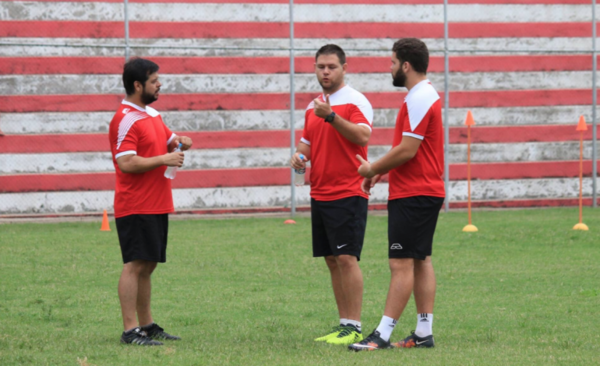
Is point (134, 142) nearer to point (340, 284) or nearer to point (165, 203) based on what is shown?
point (165, 203)

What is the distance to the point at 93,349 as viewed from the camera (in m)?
5.42

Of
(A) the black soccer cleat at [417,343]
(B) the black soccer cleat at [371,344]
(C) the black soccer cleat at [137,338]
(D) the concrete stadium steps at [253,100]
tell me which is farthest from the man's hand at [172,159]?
(D) the concrete stadium steps at [253,100]

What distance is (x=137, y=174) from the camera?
18.8 feet

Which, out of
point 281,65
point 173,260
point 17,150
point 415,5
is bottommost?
point 173,260

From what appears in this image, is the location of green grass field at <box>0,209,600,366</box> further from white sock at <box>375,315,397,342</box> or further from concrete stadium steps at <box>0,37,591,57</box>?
concrete stadium steps at <box>0,37,591,57</box>

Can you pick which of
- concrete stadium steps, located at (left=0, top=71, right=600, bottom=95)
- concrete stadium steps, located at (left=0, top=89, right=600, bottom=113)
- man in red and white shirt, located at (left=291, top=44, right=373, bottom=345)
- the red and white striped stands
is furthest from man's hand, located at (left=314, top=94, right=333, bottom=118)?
concrete stadium steps, located at (left=0, top=71, right=600, bottom=95)

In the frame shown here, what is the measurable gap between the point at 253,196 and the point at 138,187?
11366 mm

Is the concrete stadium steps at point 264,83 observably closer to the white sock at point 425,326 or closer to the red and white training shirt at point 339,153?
the red and white training shirt at point 339,153

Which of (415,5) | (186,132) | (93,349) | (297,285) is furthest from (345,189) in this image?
(415,5)

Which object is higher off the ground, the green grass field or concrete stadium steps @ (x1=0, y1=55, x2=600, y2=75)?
concrete stadium steps @ (x1=0, y1=55, x2=600, y2=75)

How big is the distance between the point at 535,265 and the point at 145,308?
16.2ft

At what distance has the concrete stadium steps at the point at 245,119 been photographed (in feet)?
53.2

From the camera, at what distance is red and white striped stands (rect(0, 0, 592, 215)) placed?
16.2 meters

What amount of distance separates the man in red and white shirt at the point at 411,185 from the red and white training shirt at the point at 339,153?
0.92 ft
